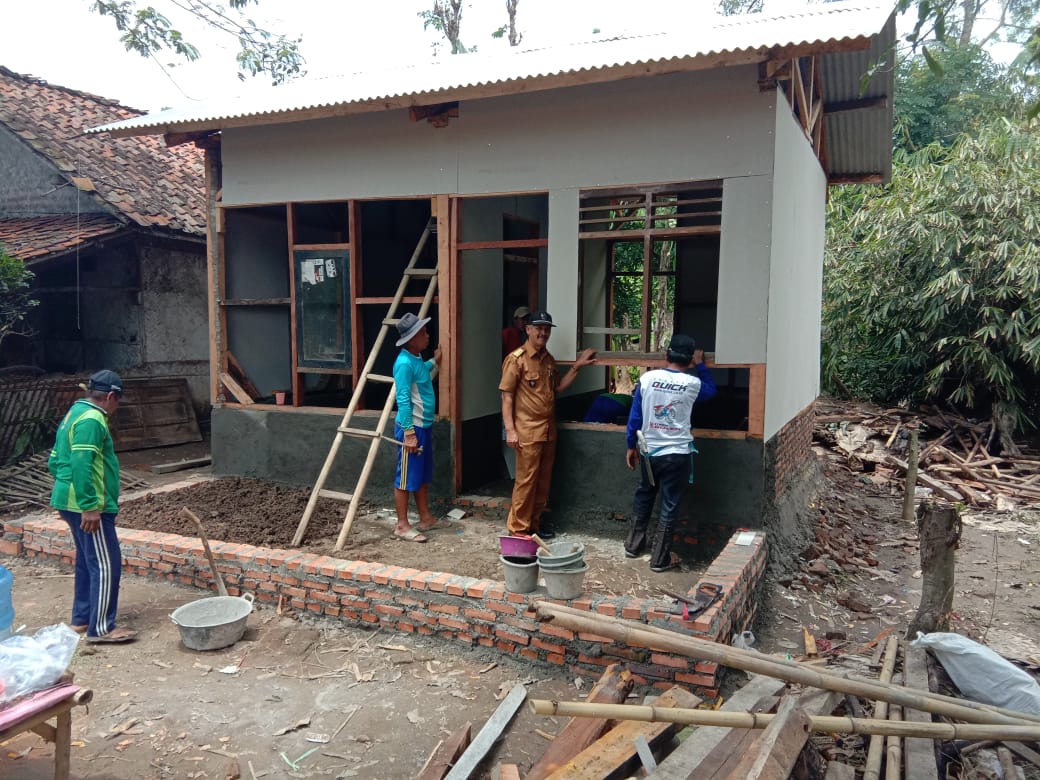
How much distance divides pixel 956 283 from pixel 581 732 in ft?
34.2

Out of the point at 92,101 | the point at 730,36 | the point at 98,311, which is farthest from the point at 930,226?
the point at 92,101

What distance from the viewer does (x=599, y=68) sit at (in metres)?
5.29

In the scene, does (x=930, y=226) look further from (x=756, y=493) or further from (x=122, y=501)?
(x=122, y=501)

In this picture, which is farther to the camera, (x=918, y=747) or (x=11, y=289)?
(x=11, y=289)

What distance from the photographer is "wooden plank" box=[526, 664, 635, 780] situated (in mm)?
3350

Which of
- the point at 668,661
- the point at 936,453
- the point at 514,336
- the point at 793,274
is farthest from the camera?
the point at 936,453

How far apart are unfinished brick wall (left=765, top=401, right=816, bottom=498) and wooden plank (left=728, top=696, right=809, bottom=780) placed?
2999mm

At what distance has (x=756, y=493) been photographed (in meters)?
5.80

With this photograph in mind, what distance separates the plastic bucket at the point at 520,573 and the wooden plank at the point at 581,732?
73 centimetres

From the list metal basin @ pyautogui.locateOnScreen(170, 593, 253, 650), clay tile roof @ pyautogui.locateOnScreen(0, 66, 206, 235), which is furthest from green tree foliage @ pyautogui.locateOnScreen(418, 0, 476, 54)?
metal basin @ pyautogui.locateOnScreen(170, 593, 253, 650)

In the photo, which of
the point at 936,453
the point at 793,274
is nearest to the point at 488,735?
the point at 793,274

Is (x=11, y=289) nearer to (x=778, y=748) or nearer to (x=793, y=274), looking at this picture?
(x=793, y=274)

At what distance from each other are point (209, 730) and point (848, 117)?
8.55 metres

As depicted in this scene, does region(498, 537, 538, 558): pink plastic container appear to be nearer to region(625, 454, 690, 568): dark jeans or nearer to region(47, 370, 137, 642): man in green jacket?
region(625, 454, 690, 568): dark jeans
